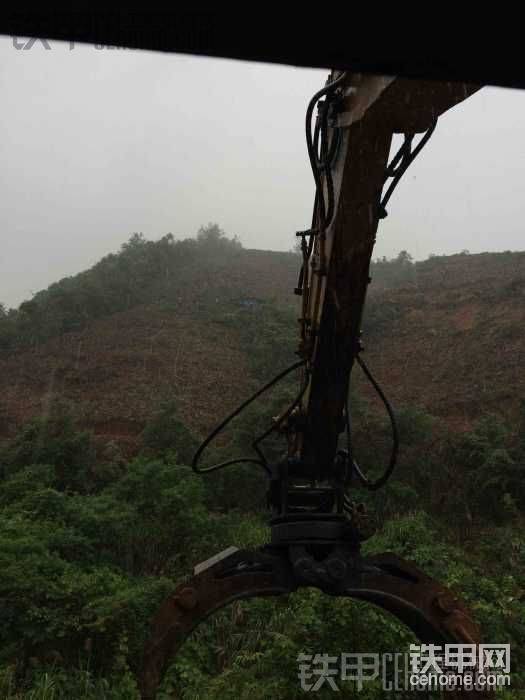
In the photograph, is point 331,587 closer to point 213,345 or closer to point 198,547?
point 198,547

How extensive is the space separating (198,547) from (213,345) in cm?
1593

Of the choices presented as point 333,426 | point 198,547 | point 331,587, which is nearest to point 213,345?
point 198,547

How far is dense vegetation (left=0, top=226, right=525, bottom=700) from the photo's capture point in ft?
18.4

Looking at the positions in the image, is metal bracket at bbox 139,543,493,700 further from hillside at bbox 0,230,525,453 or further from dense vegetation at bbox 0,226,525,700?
hillside at bbox 0,230,525,453

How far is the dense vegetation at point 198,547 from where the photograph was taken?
5609 millimetres

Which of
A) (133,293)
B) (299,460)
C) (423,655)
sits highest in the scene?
(133,293)

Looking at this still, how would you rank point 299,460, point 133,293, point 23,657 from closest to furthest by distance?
point 299,460 → point 23,657 → point 133,293

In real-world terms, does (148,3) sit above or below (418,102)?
below

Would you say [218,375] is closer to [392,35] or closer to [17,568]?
[17,568]

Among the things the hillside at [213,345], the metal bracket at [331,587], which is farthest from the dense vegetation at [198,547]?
the hillside at [213,345]

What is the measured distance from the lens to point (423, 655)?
10.5ft

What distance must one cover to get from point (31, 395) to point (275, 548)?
18769mm

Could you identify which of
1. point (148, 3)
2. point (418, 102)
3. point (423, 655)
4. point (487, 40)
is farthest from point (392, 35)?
point (423, 655)

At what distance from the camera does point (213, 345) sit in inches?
974
